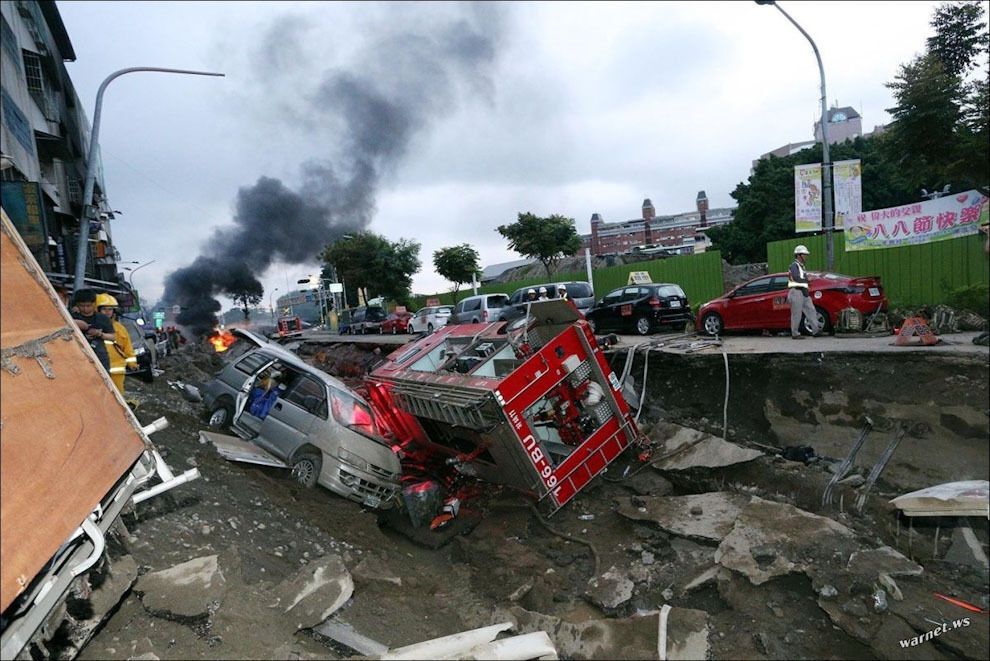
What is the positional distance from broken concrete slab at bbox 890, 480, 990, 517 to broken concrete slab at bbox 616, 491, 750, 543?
142 centimetres

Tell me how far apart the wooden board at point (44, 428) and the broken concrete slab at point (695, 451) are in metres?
5.64

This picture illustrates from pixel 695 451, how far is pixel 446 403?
10.0 ft

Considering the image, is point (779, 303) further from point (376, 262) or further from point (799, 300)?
point (376, 262)

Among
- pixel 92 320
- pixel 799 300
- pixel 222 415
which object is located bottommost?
pixel 222 415

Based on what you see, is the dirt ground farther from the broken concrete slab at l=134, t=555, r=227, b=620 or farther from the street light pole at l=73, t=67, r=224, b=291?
the street light pole at l=73, t=67, r=224, b=291

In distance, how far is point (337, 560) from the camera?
4332 mm

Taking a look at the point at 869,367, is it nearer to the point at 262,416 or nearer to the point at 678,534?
the point at 678,534

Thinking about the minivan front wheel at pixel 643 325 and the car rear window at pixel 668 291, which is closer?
the car rear window at pixel 668 291

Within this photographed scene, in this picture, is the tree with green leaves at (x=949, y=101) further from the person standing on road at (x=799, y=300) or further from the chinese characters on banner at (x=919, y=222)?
the person standing on road at (x=799, y=300)

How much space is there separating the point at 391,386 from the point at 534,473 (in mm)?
2551

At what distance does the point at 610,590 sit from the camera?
16.2 ft

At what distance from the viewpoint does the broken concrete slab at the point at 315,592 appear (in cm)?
363

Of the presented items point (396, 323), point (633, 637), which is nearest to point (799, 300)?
point (633, 637)

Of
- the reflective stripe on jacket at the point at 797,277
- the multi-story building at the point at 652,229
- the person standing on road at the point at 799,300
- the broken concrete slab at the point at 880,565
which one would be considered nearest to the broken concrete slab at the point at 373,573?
the broken concrete slab at the point at 880,565
